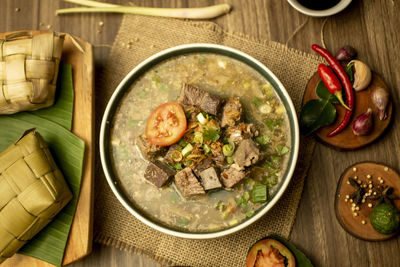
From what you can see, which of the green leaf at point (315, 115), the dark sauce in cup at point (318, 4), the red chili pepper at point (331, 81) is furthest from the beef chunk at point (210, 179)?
the dark sauce in cup at point (318, 4)

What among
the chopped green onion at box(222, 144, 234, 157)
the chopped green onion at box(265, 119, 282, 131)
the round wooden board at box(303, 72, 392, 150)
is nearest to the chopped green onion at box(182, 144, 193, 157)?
the chopped green onion at box(222, 144, 234, 157)

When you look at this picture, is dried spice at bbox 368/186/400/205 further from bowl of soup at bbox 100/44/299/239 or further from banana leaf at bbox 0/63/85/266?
banana leaf at bbox 0/63/85/266

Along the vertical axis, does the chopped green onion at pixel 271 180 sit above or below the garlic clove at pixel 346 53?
below

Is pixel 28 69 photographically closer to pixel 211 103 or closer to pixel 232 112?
pixel 211 103

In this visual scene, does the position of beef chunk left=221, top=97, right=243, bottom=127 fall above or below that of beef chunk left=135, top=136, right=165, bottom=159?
above

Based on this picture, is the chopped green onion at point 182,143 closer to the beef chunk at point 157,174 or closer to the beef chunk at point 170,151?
the beef chunk at point 170,151

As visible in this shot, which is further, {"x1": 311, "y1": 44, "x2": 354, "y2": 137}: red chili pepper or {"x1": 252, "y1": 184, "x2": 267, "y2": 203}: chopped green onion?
{"x1": 311, "y1": 44, "x2": 354, "y2": 137}: red chili pepper
